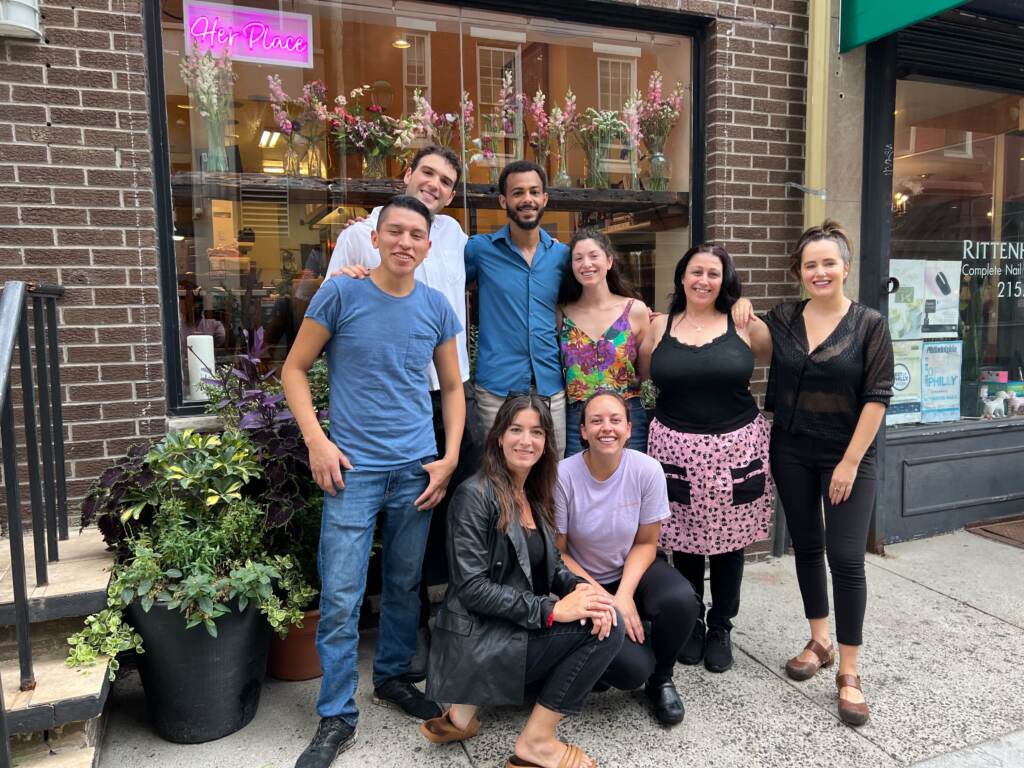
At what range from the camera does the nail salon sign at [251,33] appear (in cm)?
339

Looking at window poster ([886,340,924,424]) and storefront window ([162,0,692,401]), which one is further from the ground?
storefront window ([162,0,692,401])

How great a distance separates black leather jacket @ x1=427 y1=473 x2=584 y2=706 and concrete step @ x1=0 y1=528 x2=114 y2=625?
119 centimetres

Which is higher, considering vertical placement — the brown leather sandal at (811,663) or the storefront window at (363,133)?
the storefront window at (363,133)

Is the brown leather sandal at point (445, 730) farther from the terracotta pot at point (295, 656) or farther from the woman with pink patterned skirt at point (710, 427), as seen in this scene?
the woman with pink patterned skirt at point (710, 427)

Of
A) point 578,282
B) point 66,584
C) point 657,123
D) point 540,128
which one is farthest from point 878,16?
point 66,584

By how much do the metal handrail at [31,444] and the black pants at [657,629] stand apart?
1.83 meters

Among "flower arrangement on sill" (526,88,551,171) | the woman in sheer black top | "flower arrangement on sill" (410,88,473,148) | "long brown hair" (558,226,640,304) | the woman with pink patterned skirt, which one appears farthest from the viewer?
"flower arrangement on sill" (526,88,551,171)

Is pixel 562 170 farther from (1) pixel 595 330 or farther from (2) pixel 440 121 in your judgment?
(1) pixel 595 330

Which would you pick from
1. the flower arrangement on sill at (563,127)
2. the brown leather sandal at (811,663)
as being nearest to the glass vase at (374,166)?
the flower arrangement on sill at (563,127)

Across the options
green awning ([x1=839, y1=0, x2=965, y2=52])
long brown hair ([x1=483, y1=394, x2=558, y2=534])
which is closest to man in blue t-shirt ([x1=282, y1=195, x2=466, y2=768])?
long brown hair ([x1=483, y1=394, x2=558, y2=534])

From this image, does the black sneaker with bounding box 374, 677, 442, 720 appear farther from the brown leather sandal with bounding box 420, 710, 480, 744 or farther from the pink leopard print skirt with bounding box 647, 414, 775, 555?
the pink leopard print skirt with bounding box 647, 414, 775, 555

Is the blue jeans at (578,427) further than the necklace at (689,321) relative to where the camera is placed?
Yes

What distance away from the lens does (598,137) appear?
4305 millimetres

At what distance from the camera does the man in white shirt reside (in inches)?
113
